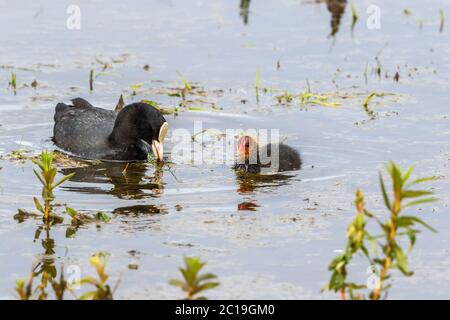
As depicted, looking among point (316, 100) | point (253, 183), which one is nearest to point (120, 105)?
point (316, 100)

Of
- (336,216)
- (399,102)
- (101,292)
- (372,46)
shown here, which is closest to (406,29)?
(372,46)

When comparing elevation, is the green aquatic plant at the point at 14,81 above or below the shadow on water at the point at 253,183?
above

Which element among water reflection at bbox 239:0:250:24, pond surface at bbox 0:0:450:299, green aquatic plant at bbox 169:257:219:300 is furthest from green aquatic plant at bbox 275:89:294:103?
green aquatic plant at bbox 169:257:219:300

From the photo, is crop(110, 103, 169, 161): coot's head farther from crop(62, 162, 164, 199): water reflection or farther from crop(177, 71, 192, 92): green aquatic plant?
crop(177, 71, 192, 92): green aquatic plant

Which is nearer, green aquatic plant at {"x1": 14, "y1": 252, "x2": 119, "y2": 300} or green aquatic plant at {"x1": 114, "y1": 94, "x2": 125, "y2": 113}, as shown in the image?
green aquatic plant at {"x1": 14, "y1": 252, "x2": 119, "y2": 300}

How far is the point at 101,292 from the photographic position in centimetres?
518

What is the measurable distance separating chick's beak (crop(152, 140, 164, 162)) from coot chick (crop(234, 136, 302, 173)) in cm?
67

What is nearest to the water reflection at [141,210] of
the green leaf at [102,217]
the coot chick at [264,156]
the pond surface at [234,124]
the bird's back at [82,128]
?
the pond surface at [234,124]

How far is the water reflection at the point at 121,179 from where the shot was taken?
8266 mm

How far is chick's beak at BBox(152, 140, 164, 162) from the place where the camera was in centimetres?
939

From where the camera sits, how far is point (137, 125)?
9789mm

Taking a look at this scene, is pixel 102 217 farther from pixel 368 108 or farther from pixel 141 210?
pixel 368 108

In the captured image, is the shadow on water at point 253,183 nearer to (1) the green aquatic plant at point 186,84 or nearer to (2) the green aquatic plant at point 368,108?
(2) the green aquatic plant at point 368,108

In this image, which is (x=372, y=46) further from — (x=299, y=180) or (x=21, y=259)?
(x=21, y=259)
